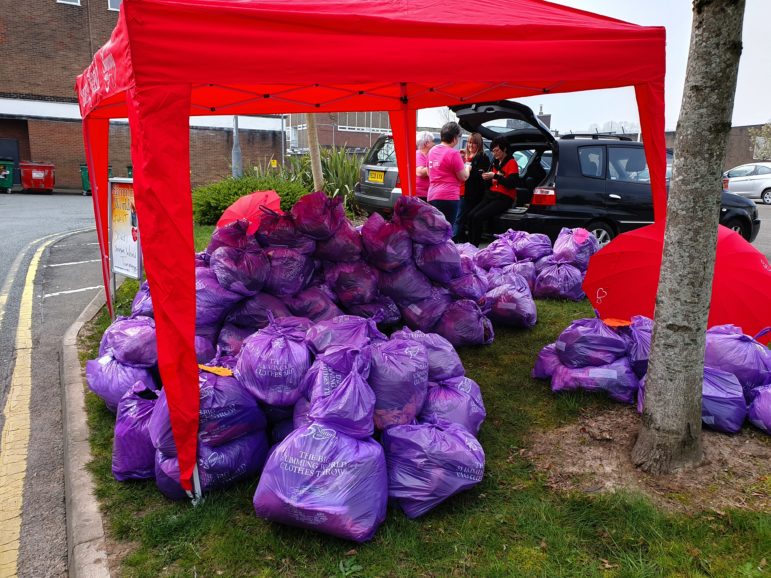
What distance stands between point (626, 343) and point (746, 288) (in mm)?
962

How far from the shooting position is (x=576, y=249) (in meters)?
6.56

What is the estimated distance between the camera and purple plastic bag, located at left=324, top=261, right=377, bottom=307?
4703 mm

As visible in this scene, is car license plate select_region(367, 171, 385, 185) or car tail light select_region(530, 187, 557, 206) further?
car license plate select_region(367, 171, 385, 185)

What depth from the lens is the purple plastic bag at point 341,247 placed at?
468 cm

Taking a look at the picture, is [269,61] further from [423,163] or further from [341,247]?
[423,163]

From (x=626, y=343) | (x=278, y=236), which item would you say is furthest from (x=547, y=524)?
(x=278, y=236)

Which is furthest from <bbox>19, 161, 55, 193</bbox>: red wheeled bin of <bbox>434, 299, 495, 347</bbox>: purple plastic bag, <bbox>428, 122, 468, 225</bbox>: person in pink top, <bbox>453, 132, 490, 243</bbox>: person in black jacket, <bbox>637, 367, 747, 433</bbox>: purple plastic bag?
<bbox>637, 367, 747, 433</bbox>: purple plastic bag

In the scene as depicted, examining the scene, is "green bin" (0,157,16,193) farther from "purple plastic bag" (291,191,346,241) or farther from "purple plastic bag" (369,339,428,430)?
"purple plastic bag" (369,339,428,430)

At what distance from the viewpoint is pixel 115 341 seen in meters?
3.96

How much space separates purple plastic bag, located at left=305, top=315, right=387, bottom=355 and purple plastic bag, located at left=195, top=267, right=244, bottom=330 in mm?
953

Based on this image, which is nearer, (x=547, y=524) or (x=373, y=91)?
(x=547, y=524)

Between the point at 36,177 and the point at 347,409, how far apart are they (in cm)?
2393

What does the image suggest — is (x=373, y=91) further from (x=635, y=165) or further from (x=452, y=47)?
(x=635, y=165)

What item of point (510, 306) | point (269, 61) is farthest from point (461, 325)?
point (269, 61)
